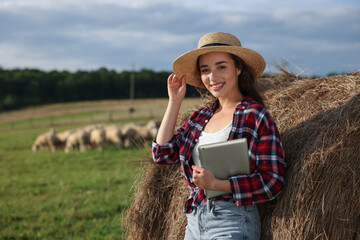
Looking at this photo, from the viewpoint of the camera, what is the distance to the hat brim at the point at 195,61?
9.11 ft

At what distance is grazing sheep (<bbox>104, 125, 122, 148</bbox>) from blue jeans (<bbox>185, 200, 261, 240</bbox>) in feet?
46.4

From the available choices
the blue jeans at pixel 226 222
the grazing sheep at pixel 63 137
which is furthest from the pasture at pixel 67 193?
the grazing sheep at pixel 63 137

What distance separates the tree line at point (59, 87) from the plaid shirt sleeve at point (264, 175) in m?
53.2

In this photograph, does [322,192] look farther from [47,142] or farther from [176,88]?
[47,142]

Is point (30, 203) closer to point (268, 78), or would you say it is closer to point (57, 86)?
Answer: point (268, 78)

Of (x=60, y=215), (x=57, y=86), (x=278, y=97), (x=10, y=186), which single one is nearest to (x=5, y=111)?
(x=57, y=86)

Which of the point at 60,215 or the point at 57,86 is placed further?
the point at 57,86

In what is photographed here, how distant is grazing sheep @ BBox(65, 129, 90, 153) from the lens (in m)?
17.2

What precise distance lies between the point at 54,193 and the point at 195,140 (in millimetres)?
6571

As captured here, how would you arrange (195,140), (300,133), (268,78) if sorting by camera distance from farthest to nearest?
(268,78)
(300,133)
(195,140)

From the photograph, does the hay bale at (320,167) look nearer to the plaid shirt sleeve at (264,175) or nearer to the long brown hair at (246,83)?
the plaid shirt sleeve at (264,175)

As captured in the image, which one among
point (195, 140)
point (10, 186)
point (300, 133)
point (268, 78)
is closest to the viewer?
point (195, 140)

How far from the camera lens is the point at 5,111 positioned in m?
55.1

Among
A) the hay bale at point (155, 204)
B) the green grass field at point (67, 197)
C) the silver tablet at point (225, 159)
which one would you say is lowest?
the green grass field at point (67, 197)
